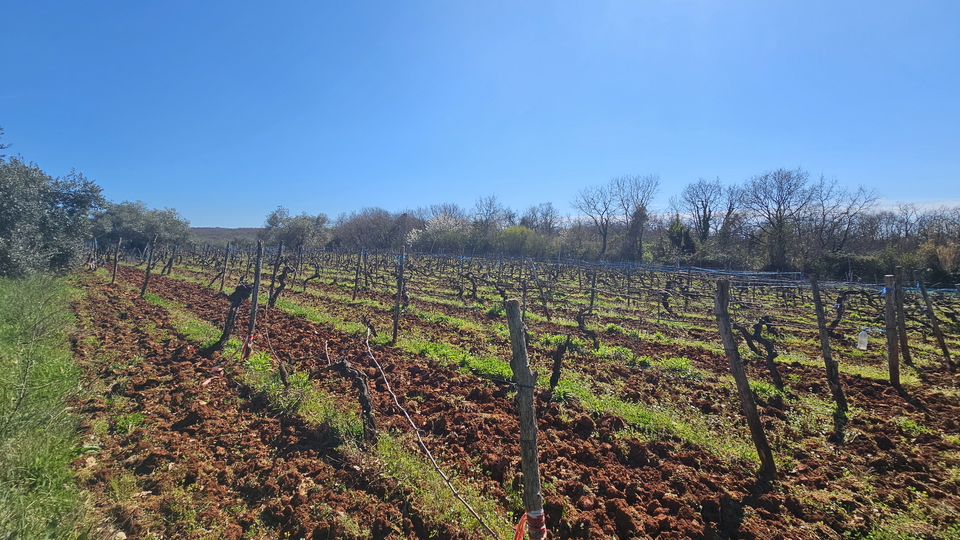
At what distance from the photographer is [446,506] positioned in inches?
150

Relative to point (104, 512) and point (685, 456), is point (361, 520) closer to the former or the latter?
point (104, 512)

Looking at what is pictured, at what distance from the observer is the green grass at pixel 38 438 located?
319 cm

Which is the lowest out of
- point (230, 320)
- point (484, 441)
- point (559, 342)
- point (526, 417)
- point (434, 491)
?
point (434, 491)

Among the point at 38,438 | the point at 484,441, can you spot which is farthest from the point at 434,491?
the point at 38,438

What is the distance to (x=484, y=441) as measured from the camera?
4992 millimetres

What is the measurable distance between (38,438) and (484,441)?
493 centimetres

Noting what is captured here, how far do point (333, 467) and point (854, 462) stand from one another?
635 centimetres

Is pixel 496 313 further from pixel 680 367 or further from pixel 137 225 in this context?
pixel 137 225

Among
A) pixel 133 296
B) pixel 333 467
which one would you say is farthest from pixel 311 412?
pixel 133 296

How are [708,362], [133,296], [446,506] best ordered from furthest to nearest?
[133,296] → [708,362] → [446,506]

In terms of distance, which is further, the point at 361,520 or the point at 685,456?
the point at 685,456

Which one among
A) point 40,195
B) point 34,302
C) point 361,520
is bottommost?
point 361,520

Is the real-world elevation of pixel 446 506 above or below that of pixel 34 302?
below

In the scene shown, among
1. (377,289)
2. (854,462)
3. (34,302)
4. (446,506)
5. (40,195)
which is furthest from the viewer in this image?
(377,289)
